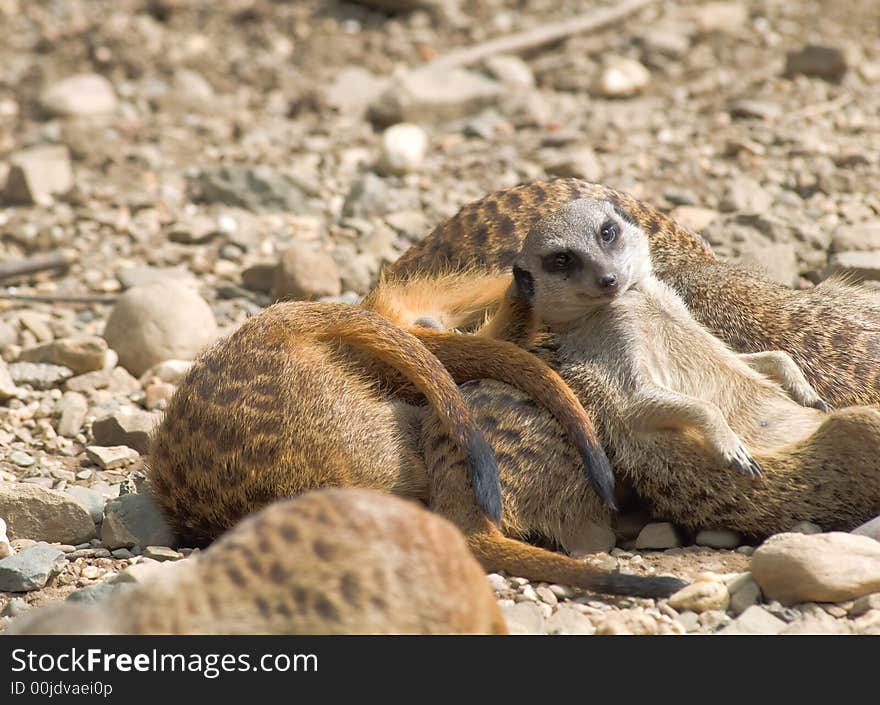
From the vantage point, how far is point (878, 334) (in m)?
4.32

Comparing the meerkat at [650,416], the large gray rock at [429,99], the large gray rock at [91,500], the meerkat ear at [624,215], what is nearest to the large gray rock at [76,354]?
the large gray rock at [91,500]

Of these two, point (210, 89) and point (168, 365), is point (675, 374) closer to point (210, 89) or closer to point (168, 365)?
point (168, 365)

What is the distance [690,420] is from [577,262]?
0.64 meters

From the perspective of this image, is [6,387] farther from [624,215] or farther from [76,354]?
[624,215]

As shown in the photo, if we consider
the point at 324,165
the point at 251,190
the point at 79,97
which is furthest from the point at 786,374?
the point at 79,97

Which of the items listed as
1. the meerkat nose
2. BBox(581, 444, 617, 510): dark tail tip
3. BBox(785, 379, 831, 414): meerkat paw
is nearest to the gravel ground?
BBox(581, 444, 617, 510): dark tail tip

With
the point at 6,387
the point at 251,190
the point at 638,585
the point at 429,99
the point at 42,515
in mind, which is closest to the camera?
the point at 638,585

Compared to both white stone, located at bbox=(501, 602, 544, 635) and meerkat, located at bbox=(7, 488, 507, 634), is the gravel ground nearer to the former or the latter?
white stone, located at bbox=(501, 602, 544, 635)

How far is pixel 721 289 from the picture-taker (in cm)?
448

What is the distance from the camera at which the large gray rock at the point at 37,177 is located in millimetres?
7055

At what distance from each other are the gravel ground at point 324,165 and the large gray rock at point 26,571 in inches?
0.9

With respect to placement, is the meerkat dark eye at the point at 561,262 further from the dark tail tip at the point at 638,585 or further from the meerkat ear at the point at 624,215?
the dark tail tip at the point at 638,585

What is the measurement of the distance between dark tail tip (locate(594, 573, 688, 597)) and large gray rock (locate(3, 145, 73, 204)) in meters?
4.79
